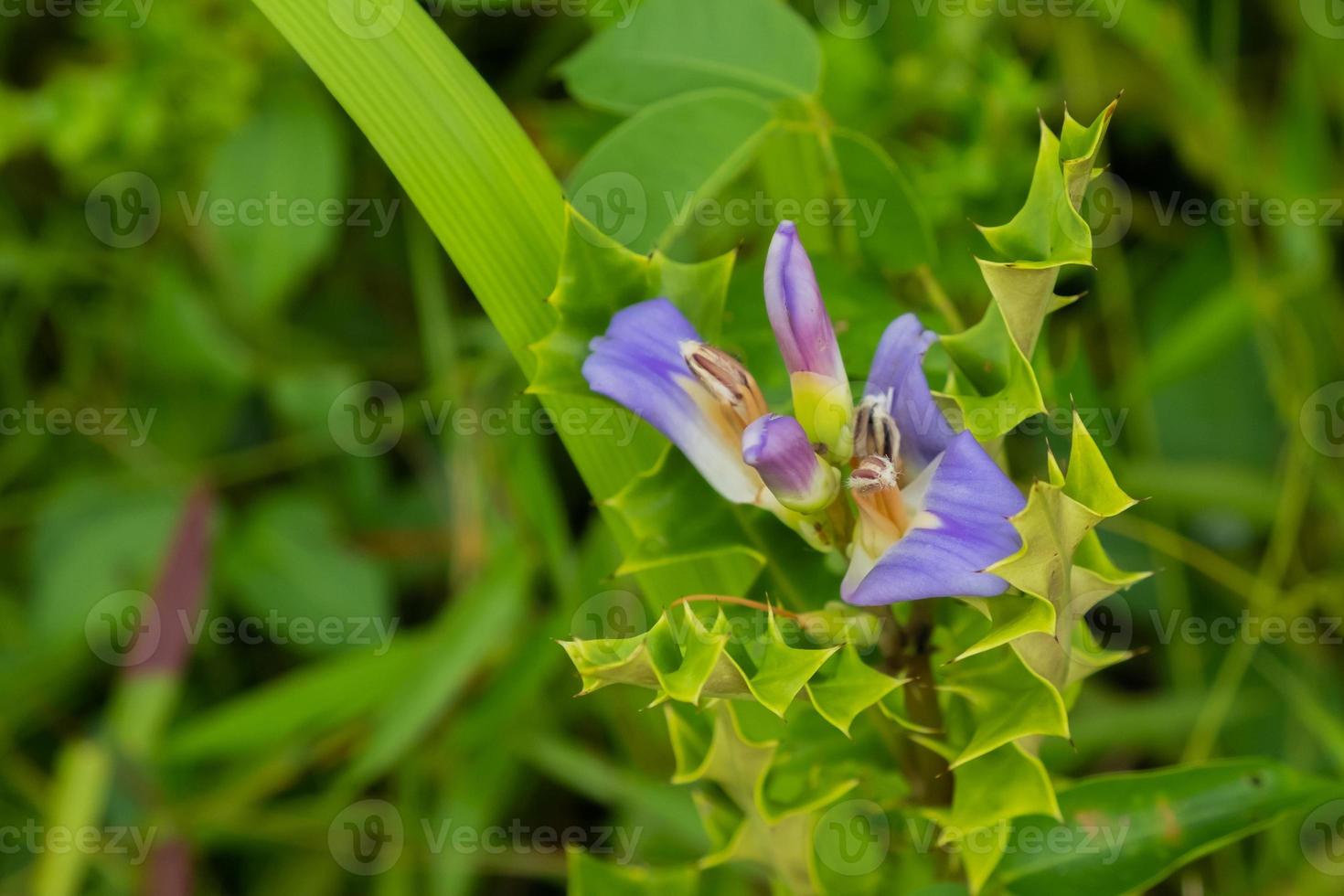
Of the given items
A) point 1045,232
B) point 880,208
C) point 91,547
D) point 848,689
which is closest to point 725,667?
point 848,689

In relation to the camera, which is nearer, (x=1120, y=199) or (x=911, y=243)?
(x=911, y=243)

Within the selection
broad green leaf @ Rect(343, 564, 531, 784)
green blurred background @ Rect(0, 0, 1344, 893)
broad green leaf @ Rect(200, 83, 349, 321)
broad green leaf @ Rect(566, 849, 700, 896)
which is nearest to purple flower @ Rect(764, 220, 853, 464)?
broad green leaf @ Rect(566, 849, 700, 896)

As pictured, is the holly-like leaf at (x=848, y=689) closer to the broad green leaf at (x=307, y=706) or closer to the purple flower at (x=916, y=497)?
the purple flower at (x=916, y=497)

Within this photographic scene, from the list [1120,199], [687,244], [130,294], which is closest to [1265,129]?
[1120,199]

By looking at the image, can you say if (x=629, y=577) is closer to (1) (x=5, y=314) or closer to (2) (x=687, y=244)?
(2) (x=687, y=244)

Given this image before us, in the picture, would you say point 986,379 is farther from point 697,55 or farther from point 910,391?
point 697,55

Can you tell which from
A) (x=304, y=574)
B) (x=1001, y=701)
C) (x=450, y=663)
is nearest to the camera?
(x=1001, y=701)
